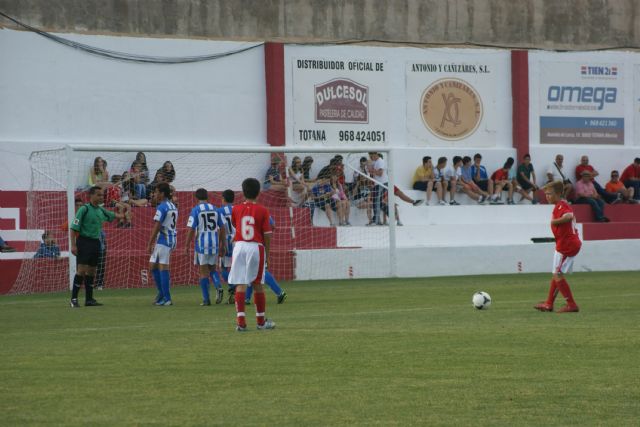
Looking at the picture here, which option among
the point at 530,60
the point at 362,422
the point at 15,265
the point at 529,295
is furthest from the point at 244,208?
the point at 530,60

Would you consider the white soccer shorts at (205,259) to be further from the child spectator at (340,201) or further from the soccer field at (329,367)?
the child spectator at (340,201)

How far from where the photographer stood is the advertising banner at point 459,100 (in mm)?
34312

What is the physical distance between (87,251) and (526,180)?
18087 mm

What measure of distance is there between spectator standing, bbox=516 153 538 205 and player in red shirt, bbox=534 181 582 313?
59.5 feet

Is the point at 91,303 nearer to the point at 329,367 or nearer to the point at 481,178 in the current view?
the point at 329,367

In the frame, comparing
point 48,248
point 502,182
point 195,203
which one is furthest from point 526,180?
point 48,248

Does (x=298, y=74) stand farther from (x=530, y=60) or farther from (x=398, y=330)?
(x=398, y=330)

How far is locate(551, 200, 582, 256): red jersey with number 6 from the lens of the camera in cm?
1564

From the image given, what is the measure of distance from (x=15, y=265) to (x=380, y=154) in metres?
11.2

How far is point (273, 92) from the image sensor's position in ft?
105

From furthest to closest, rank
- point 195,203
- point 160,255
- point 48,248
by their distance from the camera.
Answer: point 195,203 → point 48,248 → point 160,255

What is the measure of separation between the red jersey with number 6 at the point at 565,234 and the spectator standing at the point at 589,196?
59.4 ft

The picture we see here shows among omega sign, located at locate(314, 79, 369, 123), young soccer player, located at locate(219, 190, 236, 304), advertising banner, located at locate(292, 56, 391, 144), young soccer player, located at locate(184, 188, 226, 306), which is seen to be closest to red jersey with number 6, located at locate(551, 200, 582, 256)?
young soccer player, located at locate(219, 190, 236, 304)

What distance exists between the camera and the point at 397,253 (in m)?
27.9
